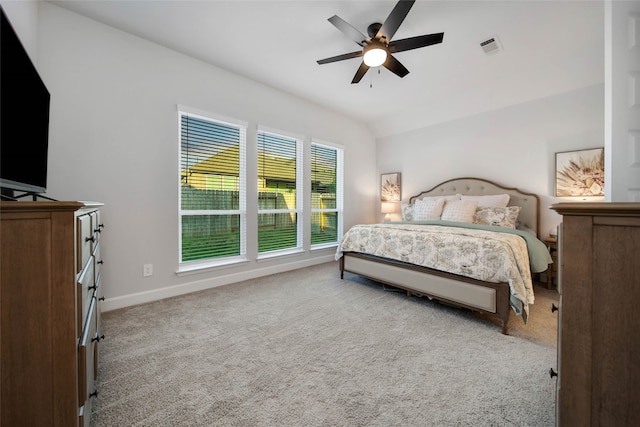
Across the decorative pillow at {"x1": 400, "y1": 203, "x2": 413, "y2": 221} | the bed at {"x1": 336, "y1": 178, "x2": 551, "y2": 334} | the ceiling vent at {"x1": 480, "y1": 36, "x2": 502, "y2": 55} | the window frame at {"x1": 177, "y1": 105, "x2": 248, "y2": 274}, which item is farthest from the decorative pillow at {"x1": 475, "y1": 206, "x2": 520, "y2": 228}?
the window frame at {"x1": 177, "y1": 105, "x2": 248, "y2": 274}

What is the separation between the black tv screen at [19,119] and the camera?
919 mm

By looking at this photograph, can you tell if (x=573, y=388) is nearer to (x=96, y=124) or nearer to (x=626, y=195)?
(x=626, y=195)

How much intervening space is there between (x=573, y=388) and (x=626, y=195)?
48.2 inches

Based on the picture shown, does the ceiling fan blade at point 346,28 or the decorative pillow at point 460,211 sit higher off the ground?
the ceiling fan blade at point 346,28

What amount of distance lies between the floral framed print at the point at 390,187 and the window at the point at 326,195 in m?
1.03

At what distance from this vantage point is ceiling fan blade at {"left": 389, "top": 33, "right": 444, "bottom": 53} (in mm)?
2055

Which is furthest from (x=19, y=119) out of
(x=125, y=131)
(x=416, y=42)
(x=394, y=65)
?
(x=394, y=65)

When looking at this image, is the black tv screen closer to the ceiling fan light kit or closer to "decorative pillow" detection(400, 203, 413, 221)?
the ceiling fan light kit

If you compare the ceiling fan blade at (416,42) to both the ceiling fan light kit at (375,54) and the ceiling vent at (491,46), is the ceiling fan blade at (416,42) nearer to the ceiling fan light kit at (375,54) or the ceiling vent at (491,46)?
the ceiling fan light kit at (375,54)

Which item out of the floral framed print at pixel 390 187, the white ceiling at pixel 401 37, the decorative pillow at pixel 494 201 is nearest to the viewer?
the white ceiling at pixel 401 37

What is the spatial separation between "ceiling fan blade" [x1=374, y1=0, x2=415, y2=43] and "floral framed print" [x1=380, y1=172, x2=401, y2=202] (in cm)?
312

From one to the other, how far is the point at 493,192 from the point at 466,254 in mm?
2186

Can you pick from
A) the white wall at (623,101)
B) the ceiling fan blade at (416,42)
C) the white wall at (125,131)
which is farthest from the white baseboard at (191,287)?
the white wall at (623,101)

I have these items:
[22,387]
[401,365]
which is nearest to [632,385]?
[401,365]
